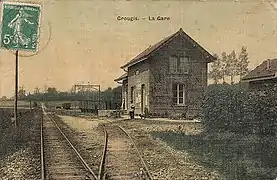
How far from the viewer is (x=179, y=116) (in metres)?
2.18

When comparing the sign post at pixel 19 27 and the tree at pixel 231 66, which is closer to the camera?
the sign post at pixel 19 27

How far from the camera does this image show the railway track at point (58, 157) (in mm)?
1964

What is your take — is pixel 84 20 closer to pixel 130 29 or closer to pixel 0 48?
pixel 130 29

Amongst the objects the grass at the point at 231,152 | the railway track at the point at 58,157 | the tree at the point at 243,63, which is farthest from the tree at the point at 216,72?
the railway track at the point at 58,157

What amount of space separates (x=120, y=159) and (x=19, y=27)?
0.81m

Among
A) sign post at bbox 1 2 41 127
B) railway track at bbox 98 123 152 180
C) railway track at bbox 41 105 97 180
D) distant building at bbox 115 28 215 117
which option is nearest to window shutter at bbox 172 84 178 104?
distant building at bbox 115 28 215 117

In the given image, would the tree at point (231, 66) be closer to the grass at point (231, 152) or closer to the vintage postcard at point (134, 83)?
the vintage postcard at point (134, 83)

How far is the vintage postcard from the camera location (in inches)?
83.2

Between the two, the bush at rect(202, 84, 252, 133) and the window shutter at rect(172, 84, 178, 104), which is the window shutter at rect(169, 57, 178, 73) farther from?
the bush at rect(202, 84, 252, 133)

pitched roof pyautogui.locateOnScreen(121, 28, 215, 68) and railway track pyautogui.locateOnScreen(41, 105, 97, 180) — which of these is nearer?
railway track pyautogui.locateOnScreen(41, 105, 97, 180)

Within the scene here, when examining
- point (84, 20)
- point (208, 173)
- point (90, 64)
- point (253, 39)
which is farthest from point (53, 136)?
point (253, 39)

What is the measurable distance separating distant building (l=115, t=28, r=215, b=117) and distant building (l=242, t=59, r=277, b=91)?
0.77ft

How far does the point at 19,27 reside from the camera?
6.94ft

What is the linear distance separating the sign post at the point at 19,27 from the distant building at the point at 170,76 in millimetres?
479
